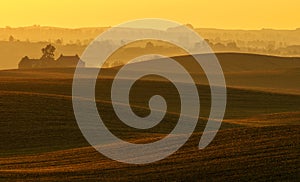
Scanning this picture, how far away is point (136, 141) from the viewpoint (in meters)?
38.6

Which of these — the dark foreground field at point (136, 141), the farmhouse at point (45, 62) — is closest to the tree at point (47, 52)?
the farmhouse at point (45, 62)

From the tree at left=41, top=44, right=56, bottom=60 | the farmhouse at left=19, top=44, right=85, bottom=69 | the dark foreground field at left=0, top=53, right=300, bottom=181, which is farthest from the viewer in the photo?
the tree at left=41, top=44, right=56, bottom=60

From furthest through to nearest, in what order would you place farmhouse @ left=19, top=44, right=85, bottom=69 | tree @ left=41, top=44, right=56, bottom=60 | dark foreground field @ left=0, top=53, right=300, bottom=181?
1. tree @ left=41, top=44, right=56, bottom=60
2. farmhouse @ left=19, top=44, right=85, bottom=69
3. dark foreground field @ left=0, top=53, right=300, bottom=181

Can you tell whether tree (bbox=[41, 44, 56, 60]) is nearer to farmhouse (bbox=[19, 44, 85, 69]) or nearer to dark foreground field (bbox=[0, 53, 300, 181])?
farmhouse (bbox=[19, 44, 85, 69])

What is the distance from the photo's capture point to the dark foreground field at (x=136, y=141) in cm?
2678

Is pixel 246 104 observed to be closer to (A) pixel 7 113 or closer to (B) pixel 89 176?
(A) pixel 7 113

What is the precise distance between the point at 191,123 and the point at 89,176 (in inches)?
905

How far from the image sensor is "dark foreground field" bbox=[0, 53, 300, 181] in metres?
26.8

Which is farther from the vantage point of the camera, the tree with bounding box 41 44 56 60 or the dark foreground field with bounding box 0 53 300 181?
the tree with bounding box 41 44 56 60

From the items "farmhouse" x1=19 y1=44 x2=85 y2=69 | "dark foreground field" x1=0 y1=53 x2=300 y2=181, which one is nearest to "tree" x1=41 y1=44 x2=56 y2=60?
"farmhouse" x1=19 y1=44 x2=85 y2=69

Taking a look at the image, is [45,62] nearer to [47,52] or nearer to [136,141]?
[47,52]

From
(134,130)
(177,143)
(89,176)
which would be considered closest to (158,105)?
(134,130)

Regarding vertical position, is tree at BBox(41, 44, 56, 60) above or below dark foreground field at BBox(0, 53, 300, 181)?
above

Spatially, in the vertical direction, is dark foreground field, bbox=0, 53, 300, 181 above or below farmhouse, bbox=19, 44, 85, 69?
below
